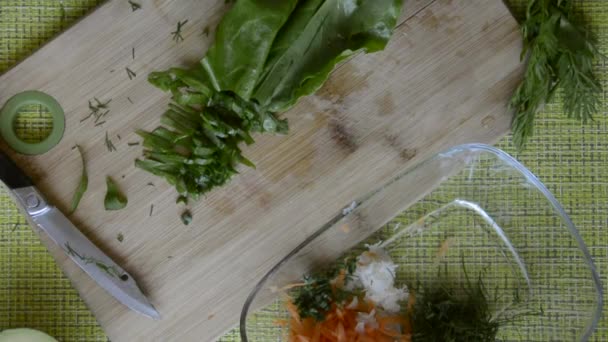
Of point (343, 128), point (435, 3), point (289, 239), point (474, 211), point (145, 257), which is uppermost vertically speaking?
point (435, 3)

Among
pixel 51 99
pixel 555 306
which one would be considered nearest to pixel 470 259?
pixel 555 306

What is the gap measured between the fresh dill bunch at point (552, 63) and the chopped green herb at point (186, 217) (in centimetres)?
88

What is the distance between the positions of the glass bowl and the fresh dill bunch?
0.15 metres

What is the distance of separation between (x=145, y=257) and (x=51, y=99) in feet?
1.55

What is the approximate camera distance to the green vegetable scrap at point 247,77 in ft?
5.18

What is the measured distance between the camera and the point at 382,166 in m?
1.75

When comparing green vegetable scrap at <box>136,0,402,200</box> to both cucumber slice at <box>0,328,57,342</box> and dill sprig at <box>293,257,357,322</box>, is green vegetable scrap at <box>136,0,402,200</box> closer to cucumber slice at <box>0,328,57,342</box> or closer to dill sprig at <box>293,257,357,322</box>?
dill sprig at <box>293,257,357,322</box>

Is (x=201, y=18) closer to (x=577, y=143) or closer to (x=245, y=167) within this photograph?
(x=245, y=167)

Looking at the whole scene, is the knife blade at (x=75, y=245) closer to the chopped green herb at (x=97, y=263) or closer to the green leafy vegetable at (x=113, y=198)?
the chopped green herb at (x=97, y=263)

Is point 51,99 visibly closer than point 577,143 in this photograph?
Yes

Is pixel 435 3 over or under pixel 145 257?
over

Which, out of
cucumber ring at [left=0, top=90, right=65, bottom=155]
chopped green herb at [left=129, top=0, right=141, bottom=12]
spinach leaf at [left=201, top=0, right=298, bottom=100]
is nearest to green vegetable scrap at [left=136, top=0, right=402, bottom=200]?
spinach leaf at [left=201, top=0, right=298, bottom=100]

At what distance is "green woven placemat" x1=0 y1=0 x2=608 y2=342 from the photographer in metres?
1.75

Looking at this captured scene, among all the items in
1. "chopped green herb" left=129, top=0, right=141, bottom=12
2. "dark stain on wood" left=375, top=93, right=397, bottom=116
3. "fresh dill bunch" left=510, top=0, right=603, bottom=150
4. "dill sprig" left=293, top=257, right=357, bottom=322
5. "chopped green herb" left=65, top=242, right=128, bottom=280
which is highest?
"fresh dill bunch" left=510, top=0, right=603, bottom=150
